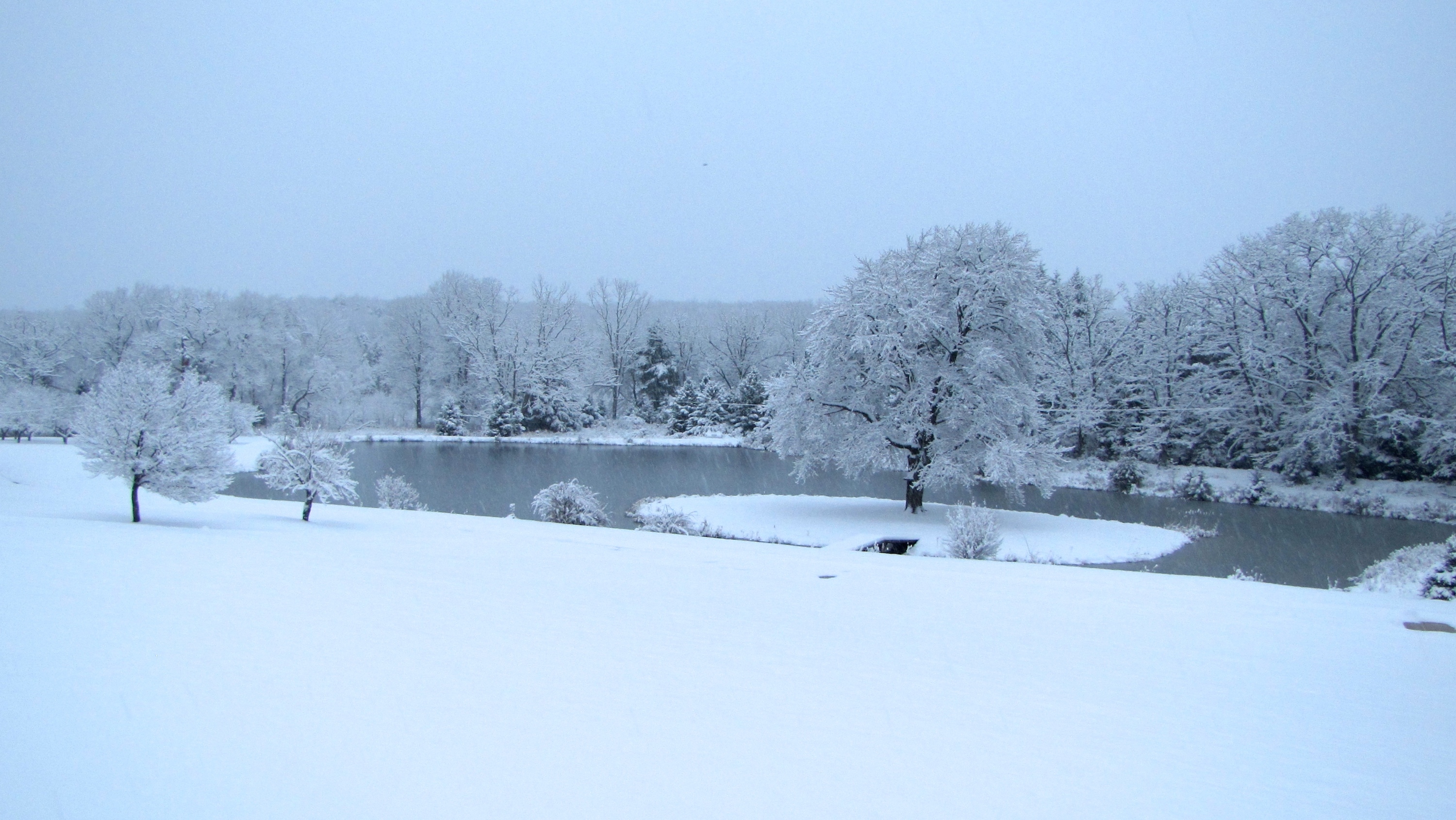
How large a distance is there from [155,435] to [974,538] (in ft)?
47.0

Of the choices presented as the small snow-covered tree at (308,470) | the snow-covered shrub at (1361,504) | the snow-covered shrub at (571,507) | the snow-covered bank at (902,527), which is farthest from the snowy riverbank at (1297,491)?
the snow-covered shrub at (571,507)

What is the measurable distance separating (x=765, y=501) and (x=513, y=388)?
35.1 m

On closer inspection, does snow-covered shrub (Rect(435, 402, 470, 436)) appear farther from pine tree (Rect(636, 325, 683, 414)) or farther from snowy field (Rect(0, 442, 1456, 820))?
snowy field (Rect(0, 442, 1456, 820))

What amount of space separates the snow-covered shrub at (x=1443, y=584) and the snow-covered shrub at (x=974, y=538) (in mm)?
5826

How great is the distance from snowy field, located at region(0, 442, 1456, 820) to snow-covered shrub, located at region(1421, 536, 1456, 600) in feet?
3.65

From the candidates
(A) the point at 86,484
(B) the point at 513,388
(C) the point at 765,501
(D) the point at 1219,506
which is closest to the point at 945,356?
(C) the point at 765,501

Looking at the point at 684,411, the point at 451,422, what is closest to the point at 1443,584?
the point at 684,411

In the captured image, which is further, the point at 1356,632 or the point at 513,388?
the point at 513,388

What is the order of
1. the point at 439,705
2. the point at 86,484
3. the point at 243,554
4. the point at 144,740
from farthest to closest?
the point at 86,484
the point at 243,554
the point at 439,705
the point at 144,740

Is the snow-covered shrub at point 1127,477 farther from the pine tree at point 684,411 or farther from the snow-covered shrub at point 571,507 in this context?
the pine tree at point 684,411

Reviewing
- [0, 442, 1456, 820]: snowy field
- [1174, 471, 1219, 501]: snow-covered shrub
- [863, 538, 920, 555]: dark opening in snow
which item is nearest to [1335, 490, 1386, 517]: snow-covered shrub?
[1174, 471, 1219, 501]: snow-covered shrub

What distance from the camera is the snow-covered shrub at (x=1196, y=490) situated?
26.6m

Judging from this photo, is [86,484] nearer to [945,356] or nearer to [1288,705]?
[945,356]

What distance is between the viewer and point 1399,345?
84.7 feet
